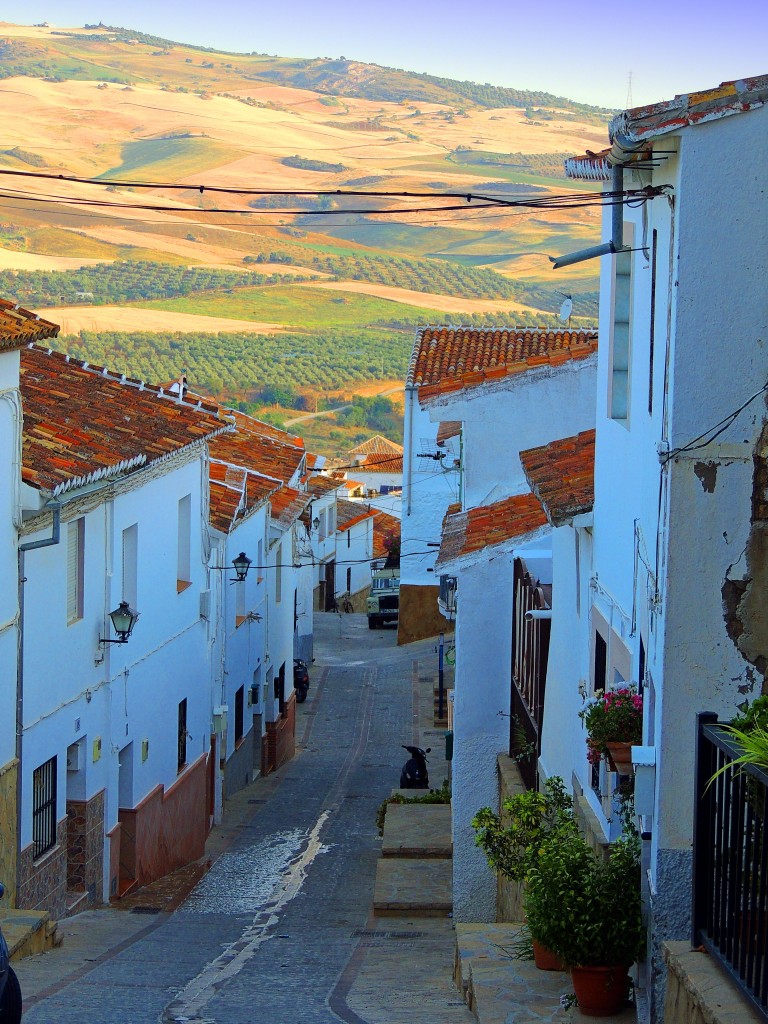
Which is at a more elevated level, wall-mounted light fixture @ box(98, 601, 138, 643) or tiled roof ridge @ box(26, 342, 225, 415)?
tiled roof ridge @ box(26, 342, 225, 415)

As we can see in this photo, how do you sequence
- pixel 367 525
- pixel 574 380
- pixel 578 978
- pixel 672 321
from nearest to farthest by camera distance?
pixel 672 321, pixel 578 978, pixel 574 380, pixel 367 525

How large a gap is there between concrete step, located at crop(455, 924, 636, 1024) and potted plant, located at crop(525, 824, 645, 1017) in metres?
0.19

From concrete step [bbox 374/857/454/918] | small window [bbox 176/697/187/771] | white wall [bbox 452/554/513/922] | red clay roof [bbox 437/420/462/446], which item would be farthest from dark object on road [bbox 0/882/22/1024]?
small window [bbox 176/697/187/771]

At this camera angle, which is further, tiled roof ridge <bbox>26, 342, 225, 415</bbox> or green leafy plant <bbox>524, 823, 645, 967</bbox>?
tiled roof ridge <bbox>26, 342, 225, 415</bbox>

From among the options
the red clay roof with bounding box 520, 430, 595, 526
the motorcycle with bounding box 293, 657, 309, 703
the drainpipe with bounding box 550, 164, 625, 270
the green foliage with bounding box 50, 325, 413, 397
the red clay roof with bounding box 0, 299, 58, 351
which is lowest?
the motorcycle with bounding box 293, 657, 309, 703

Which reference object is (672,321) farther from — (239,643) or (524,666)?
(239,643)

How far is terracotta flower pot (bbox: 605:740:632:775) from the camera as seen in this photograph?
7371 mm

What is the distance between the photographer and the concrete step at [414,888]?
14750 mm

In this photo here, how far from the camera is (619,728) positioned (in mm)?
7410

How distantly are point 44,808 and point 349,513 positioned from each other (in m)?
50.3

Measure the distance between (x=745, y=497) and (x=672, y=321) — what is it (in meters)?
0.92

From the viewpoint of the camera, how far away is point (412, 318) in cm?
13450

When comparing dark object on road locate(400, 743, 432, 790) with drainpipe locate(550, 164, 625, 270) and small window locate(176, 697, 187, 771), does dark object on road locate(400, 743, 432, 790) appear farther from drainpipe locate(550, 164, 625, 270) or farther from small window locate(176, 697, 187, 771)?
drainpipe locate(550, 164, 625, 270)

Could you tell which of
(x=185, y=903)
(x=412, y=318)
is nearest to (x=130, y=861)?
(x=185, y=903)
